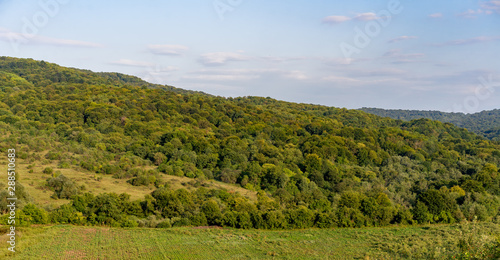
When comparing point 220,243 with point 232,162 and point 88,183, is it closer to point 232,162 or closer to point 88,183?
point 88,183

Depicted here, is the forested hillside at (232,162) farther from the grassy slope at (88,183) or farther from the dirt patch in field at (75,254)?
the dirt patch in field at (75,254)

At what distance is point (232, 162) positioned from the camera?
63.3m

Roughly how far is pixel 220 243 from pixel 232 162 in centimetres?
3388

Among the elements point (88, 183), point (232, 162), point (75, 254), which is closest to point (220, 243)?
point (75, 254)

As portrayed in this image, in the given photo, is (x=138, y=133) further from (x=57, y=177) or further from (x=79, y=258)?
(x=79, y=258)

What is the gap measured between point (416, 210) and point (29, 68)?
141m

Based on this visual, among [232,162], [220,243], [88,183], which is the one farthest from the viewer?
[232,162]

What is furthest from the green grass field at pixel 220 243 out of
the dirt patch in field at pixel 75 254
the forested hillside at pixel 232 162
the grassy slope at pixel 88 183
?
the grassy slope at pixel 88 183

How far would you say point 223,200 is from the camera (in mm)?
42219

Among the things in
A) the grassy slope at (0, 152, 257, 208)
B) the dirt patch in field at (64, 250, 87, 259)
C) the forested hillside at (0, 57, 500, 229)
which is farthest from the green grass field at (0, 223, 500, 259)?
the grassy slope at (0, 152, 257, 208)

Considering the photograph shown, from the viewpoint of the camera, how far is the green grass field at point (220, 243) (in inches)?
1011

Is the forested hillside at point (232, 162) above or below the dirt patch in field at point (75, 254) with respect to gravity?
above

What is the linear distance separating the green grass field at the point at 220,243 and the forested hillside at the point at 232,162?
231 centimetres

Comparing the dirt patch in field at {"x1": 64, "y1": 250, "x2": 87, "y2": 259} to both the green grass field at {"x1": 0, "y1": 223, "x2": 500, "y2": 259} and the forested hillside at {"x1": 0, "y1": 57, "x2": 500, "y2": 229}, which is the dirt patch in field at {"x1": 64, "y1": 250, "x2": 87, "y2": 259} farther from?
the forested hillside at {"x1": 0, "y1": 57, "x2": 500, "y2": 229}
